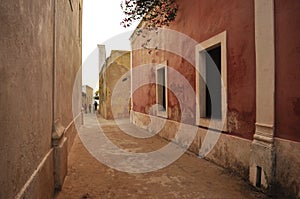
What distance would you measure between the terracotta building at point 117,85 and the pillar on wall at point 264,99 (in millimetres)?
12588

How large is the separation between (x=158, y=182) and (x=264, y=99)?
2090 mm

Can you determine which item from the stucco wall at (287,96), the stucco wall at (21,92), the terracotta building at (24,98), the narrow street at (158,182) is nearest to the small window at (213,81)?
the narrow street at (158,182)

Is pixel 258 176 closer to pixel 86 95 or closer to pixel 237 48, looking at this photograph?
pixel 237 48

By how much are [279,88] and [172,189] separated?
2.11 metres

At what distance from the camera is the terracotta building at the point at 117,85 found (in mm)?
15375

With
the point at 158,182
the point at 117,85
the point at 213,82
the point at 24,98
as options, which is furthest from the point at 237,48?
the point at 117,85

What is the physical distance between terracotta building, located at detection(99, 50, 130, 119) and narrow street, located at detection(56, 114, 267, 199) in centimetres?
1061

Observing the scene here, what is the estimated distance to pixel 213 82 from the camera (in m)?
5.41

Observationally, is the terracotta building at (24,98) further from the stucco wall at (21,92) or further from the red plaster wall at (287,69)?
the red plaster wall at (287,69)

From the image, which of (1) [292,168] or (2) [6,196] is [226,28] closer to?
(1) [292,168]

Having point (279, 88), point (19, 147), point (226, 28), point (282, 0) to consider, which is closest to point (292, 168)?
point (279, 88)

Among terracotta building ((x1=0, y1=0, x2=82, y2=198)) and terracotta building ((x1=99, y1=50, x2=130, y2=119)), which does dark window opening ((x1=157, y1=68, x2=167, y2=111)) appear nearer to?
terracotta building ((x1=0, y1=0, x2=82, y2=198))

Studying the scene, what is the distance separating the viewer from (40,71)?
2402mm

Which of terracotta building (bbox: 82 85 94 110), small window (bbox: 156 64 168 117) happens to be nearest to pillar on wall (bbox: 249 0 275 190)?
small window (bbox: 156 64 168 117)
